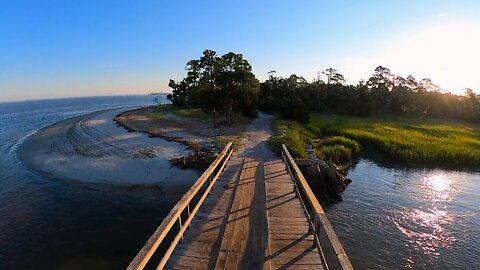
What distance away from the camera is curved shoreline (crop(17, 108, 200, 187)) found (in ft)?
66.4

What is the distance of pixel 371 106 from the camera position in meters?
63.5

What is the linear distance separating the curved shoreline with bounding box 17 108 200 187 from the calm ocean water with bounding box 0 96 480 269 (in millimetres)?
1351

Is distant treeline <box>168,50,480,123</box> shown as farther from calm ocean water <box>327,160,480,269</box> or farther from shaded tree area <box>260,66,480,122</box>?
calm ocean water <box>327,160,480,269</box>

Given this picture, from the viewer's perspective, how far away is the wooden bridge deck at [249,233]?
691cm

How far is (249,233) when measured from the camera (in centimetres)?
816

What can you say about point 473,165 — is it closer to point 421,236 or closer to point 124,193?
point 421,236

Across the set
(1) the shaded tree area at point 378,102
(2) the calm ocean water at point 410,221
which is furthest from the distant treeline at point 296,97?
(2) the calm ocean water at point 410,221

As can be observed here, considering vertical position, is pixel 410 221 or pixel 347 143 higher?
pixel 347 143

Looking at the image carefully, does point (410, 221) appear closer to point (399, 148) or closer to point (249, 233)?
point (249, 233)

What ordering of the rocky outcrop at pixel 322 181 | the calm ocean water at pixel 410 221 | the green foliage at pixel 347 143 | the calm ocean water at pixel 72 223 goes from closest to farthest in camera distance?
the calm ocean water at pixel 72 223, the calm ocean water at pixel 410 221, the rocky outcrop at pixel 322 181, the green foliage at pixel 347 143

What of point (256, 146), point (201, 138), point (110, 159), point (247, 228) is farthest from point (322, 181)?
point (110, 159)

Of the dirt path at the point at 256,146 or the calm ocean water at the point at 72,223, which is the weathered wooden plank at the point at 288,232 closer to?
the calm ocean water at the point at 72,223

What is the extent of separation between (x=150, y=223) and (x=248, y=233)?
25.5 ft

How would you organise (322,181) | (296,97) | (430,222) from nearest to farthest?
(430,222), (322,181), (296,97)
